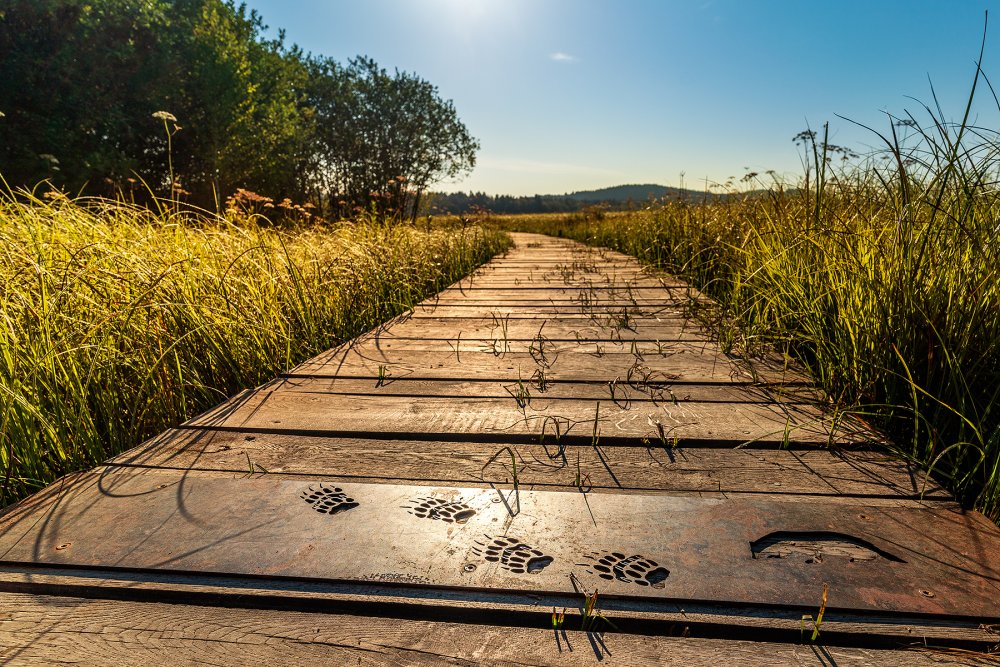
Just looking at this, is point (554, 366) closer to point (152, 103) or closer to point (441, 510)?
point (441, 510)

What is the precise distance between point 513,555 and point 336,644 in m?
0.32

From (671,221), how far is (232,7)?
1481cm

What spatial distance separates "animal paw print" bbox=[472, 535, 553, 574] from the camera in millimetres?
907

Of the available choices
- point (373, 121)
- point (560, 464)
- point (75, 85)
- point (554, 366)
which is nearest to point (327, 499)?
point (560, 464)

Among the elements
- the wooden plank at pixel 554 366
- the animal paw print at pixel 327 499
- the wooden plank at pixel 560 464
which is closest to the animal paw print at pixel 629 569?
the wooden plank at pixel 560 464

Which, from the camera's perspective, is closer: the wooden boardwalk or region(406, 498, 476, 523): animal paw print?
the wooden boardwalk

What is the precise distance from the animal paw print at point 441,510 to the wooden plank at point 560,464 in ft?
0.35

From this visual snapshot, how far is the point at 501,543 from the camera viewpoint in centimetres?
97

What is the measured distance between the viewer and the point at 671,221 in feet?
17.9

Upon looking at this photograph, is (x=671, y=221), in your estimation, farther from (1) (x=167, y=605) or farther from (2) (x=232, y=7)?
(2) (x=232, y=7)

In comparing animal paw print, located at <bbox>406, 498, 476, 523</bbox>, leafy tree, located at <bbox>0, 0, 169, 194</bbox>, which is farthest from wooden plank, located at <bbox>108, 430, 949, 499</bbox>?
leafy tree, located at <bbox>0, 0, 169, 194</bbox>

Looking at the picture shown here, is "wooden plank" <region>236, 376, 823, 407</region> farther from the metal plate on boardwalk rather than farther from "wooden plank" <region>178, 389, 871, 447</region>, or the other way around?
the metal plate on boardwalk

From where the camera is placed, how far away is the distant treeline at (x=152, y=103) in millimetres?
10016

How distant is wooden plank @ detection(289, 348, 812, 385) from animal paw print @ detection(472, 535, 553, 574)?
1049 millimetres
